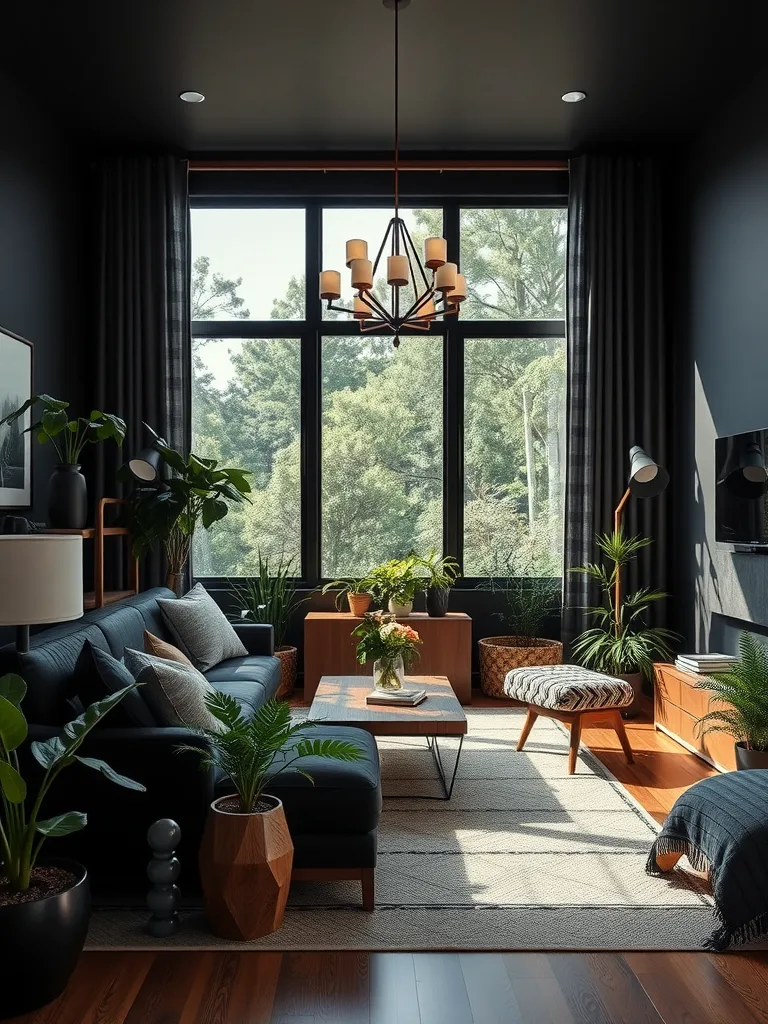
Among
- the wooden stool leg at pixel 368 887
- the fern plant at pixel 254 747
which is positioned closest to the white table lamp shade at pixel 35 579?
the fern plant at pixel 254 747

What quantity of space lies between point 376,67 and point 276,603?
10.6 feet

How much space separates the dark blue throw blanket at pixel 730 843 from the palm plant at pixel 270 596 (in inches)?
134

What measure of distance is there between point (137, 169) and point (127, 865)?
15.3ft

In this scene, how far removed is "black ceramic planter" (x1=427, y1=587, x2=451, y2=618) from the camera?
5988 mm

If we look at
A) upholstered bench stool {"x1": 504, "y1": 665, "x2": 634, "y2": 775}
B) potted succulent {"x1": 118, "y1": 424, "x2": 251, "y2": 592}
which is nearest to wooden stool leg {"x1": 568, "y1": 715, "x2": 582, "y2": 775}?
upholstered bench stool {"x1": 504, "y1": 665, "x2": 634, "y2": 775}

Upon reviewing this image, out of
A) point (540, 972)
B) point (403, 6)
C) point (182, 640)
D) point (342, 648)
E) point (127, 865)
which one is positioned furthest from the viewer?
point (342, 648)

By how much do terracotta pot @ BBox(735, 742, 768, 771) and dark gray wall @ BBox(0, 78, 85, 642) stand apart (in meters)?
3.39

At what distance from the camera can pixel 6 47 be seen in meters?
4.56

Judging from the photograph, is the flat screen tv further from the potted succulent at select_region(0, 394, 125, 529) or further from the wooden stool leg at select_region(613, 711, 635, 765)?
the potted succulent at select_region(0, 394, 125, 529)

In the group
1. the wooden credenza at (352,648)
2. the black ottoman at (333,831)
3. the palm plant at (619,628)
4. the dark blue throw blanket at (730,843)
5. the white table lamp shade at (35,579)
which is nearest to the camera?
the white table lamp shade at (35,579)

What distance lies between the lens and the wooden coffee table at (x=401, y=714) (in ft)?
12.2

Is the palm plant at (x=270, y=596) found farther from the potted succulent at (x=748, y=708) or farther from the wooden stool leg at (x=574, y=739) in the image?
the potted succulent at (x=748, y=708)

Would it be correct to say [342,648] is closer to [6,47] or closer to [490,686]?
[490,686]

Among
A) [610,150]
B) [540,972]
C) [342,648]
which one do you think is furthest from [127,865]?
[610,150]
